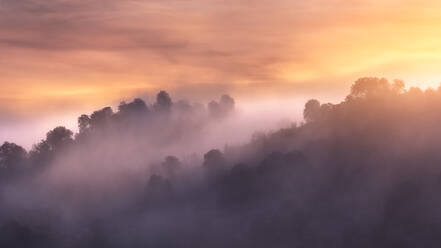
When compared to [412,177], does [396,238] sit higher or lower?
lower

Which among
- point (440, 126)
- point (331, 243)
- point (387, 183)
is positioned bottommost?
point (331, 243)

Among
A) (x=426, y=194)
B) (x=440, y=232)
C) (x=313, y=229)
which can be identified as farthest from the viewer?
(x=313, y=229)

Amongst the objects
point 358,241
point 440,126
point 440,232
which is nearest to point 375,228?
point 358,241

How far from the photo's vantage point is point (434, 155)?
633 feet

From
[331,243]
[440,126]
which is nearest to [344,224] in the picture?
[331,243]

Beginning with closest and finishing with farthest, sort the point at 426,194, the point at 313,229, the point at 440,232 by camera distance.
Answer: the point at 440,232, the point at 426,194, the point at 313,229

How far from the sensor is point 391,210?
19138 centimetres

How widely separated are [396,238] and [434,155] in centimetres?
2497

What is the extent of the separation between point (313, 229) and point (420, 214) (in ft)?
95.6

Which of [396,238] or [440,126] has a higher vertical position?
[440,126]

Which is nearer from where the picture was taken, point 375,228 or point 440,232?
point 440,232

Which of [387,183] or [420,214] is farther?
[387,183]

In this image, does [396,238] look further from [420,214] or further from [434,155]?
[434,155]

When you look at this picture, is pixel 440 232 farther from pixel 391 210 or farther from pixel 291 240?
pixel 291 240
